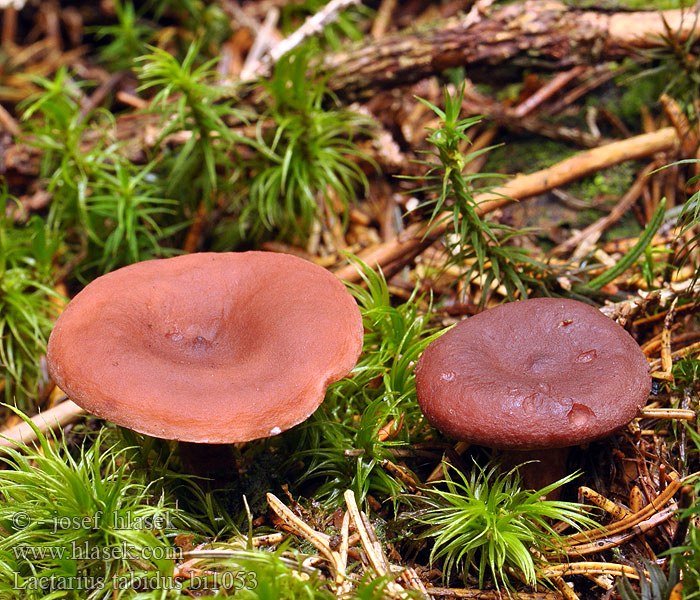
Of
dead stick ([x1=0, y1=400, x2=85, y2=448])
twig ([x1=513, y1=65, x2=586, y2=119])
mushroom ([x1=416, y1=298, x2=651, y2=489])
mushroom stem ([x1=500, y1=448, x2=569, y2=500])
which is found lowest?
mushroom stem ([x1=500, y1=448, x2=569, y2=500])

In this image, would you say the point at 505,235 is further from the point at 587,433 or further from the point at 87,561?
the point at 87,561

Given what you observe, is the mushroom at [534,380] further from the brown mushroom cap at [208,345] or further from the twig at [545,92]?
the twig at [545,92]

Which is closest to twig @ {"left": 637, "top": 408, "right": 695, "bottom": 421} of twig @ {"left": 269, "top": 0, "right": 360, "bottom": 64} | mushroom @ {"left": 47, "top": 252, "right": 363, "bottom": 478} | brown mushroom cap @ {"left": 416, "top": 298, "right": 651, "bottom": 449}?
brown mushroom cap @ {"left": 416, "top": 298, "right": 651, "bottom": 449}

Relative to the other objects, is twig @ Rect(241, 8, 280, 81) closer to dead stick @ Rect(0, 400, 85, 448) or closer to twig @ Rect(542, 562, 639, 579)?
dead stick @ Rect(0, 400, 85, 448)

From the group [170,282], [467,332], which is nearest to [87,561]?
[170,282]

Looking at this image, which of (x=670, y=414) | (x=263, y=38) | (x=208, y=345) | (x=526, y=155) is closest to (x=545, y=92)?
(x=526, y=155)
